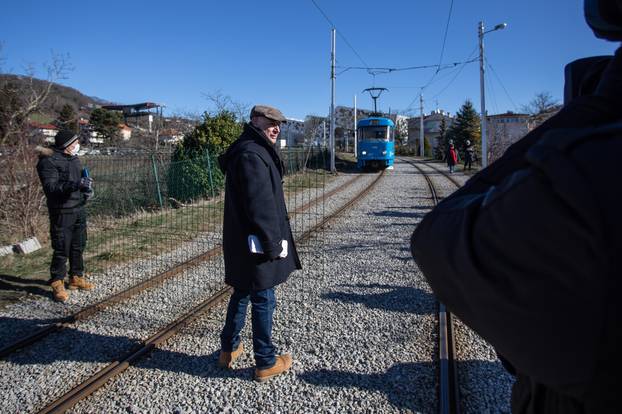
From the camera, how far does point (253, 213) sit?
3174 mm

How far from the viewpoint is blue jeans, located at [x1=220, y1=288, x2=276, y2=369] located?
341cm

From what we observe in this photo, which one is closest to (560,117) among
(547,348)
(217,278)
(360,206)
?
(547,348)

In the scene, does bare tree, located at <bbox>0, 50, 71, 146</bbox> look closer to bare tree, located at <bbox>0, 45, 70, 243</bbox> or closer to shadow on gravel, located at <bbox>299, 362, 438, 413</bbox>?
bare tree, located at <bbox>0, 45, 70, 243</bbox>

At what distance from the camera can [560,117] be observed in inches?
36.2

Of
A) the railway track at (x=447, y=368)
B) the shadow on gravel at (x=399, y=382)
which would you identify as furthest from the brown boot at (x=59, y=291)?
the railway track at (x=447, y=368)

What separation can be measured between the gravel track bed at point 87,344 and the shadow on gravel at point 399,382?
1913 millimetres

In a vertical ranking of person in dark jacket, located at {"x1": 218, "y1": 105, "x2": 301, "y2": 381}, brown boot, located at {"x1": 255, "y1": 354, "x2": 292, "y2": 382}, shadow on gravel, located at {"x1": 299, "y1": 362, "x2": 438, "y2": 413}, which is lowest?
shadow on gravel, located at {"x1": 299, "y1": 362, "x2": 438, "y2": 413}

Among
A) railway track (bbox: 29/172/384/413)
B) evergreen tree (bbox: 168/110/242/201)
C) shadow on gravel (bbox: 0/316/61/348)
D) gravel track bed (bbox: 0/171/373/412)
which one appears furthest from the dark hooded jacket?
evergreen tree (bbox: 168/110/242/201)

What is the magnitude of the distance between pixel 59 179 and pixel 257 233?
11.6ft

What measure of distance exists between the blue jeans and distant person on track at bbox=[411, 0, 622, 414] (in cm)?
263

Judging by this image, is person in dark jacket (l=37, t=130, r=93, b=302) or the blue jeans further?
person in dark jacket (l=37, t=130, r=93, b=302)

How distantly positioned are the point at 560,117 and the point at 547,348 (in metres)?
0.49

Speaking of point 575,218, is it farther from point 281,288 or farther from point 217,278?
point 217,278

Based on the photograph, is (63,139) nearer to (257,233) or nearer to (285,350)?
(257,233)
